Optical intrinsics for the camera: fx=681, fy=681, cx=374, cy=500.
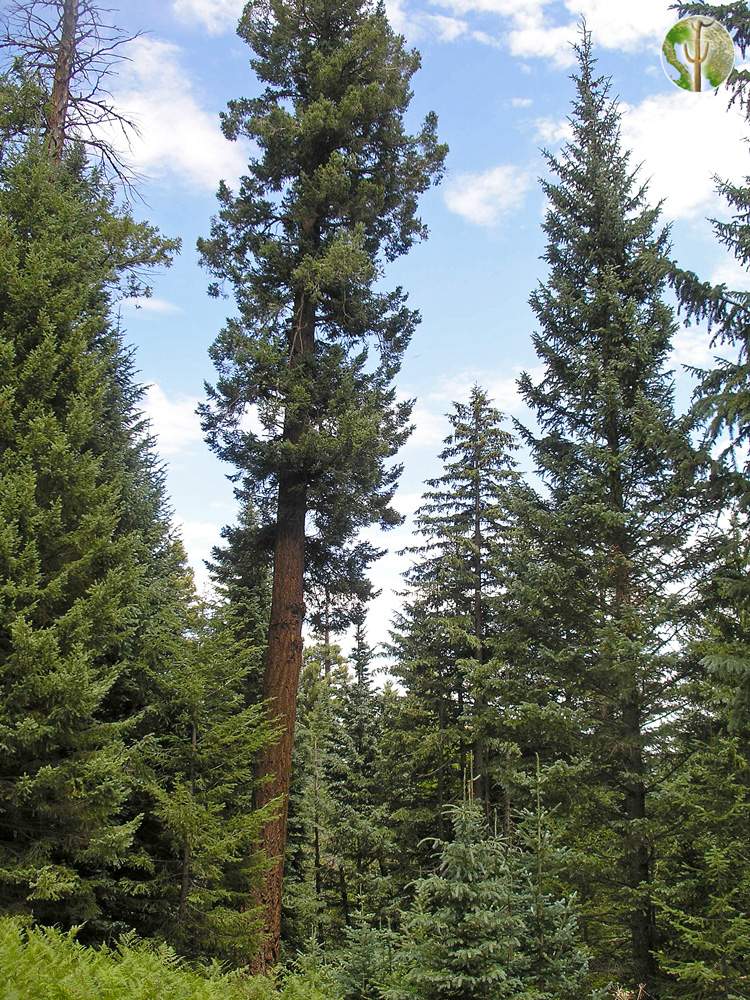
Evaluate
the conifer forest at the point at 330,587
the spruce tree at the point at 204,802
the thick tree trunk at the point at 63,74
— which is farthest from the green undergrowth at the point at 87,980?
the thick tree trunk at the point at 63,74

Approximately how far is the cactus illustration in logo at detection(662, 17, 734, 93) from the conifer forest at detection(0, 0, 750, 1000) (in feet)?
7.10

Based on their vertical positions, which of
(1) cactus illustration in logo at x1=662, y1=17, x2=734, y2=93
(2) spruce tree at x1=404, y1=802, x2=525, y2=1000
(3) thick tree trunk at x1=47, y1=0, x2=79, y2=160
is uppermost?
(3) thick tree trunk at x1=47, y1=0, x2=79, y2=160

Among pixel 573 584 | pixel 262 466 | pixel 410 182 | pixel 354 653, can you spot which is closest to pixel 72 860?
pixel 262 466

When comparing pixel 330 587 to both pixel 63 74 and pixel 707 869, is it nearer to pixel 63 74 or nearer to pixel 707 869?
pixel 707 869

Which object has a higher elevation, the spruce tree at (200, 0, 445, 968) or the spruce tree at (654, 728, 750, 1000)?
the spruce tree at (200, 0, 445, 968)

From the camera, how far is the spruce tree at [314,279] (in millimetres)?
10328

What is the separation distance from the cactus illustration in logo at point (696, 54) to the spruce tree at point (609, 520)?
229 centimetres

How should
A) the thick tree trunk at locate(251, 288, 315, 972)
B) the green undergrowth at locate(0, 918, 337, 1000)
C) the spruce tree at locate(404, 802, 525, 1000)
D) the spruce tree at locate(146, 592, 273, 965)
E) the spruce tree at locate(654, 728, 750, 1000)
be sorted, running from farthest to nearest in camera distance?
1. the thick tree trunk at locate(251, 288, 315, 972)
2. the spruce tree at locate(146, 592, 273, 965)
3. the spruce tree at locate(654, 728, 750, 1000)
4. the spruce tree at locate(404, 802, 525, 1000)
5. the green undergrowth at locate(0, 918, 337, 1000)

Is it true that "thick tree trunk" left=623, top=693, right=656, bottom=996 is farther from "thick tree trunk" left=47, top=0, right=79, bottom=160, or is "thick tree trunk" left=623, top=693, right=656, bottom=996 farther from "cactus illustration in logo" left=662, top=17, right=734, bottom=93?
"thick tree trunk" left=47, top=0, right=79, bottom=160

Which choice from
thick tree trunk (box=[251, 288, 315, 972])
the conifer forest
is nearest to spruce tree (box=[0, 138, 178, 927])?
the conifer forest

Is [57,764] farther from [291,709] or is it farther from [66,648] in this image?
[291,709]

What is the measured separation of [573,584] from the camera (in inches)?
394

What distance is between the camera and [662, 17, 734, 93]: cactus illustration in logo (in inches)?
222

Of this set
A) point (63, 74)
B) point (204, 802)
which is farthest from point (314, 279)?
point (204, 802)
